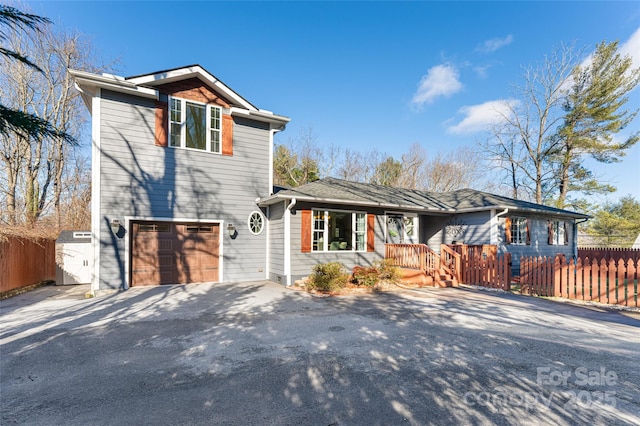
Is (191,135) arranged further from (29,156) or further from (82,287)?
(29,156)

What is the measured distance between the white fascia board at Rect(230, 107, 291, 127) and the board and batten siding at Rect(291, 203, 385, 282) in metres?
3.24

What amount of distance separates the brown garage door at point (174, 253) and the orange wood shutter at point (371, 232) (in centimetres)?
511

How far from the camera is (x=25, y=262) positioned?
9.45 m

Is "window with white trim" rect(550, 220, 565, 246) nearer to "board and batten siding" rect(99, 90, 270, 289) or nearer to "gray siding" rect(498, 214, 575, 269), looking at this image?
"gray siding" rect(498, 214, 575, 269)

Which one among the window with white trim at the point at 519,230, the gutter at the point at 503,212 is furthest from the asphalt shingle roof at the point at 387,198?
the window with white trim at the point at 519,230

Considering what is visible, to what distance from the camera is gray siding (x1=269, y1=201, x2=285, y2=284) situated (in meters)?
9.46

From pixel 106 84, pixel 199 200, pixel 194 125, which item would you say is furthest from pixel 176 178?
pixel 106 84

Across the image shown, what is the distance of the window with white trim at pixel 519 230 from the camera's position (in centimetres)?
1243

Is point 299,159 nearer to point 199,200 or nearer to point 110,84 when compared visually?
point 199,200

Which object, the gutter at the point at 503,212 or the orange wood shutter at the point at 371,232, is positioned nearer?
the orange wood shutter at the point at 371,232

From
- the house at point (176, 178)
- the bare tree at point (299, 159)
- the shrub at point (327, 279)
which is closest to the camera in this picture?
the house at point (176, 178)

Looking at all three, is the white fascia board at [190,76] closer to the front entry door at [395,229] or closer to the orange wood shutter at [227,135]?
the orange wood shutter at [227,135]

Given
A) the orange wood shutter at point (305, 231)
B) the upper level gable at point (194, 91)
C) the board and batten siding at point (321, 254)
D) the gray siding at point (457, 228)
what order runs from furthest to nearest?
the gray siding at point (457, 228) < the orange wood shutter at point (305, 231) < the board and batten siding at point (321, 254) < the upper level gable at point (194, 91)

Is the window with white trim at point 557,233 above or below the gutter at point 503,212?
below
